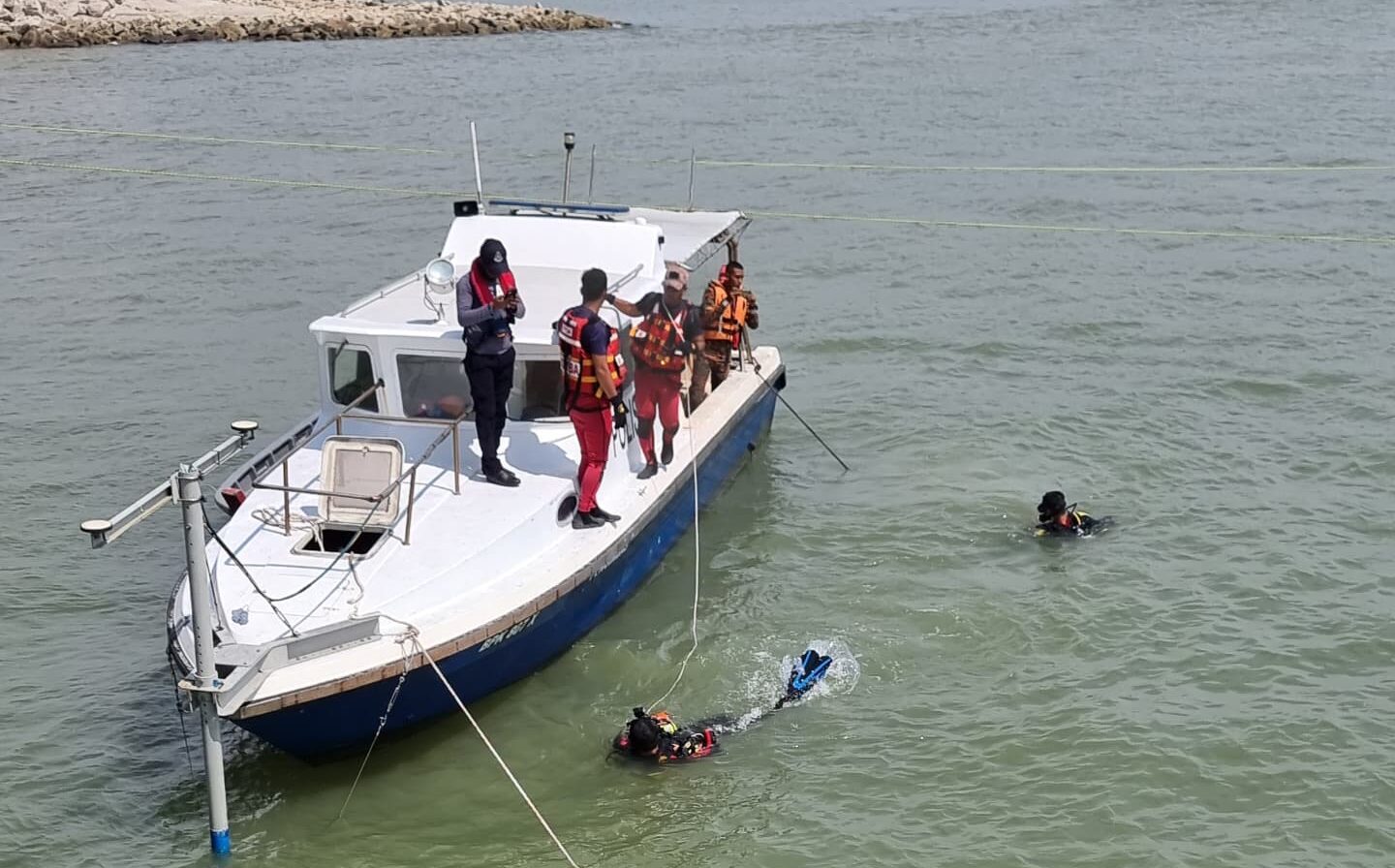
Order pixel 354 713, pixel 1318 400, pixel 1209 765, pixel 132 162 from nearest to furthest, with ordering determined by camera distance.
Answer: pixel 354 713, pixel 1209 765, pixel 1318 400, pixel 132 162

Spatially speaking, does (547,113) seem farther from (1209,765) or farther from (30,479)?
(1209,765)

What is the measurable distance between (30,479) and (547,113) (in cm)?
2050

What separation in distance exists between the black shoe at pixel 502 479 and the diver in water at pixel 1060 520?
15.2 ft

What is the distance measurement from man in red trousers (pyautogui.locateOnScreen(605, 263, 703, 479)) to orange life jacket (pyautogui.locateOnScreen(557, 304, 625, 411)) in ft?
3.10

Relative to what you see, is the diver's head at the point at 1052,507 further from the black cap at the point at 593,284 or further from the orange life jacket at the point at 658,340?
the black cap at the point at 593,284

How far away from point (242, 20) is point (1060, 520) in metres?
43.3

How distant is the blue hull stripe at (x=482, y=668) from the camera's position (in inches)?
360

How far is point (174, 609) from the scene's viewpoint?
980cm

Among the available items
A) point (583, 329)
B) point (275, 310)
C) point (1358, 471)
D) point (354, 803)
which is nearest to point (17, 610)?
point (354, 803)

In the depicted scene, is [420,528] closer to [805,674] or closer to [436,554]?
[436,554]

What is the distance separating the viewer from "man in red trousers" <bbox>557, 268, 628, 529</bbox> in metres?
10.6

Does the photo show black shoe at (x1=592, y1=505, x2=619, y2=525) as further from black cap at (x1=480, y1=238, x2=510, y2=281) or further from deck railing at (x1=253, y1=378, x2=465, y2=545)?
black cap at (x1=480, y1=238, x2=510, y2=281)

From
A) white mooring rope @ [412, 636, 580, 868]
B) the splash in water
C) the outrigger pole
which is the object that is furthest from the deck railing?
the splash in water

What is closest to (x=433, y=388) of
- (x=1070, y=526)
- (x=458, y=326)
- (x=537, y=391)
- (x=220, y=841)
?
→ (x=458, y=326)
